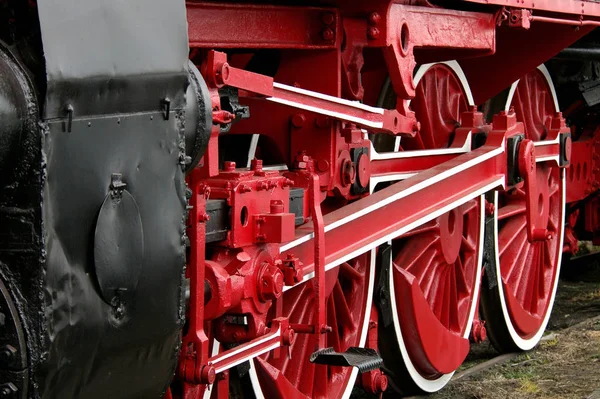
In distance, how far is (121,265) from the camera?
7.72 ft

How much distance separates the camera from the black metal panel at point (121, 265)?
7.18ft

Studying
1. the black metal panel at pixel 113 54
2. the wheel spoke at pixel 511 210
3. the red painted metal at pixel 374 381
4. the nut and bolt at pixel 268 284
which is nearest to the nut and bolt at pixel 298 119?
the nut and bolt at pixel 268 284

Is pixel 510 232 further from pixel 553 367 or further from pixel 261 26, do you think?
pixel 261 26

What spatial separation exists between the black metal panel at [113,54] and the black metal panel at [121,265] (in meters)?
0.05

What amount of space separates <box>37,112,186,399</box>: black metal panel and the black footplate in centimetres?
79

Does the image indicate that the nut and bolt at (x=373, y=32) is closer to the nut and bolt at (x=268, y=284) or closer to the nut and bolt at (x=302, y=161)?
the nut and bolt at (x=302, y=161)

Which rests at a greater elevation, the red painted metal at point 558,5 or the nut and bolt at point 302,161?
the red painted metal at point 558,5

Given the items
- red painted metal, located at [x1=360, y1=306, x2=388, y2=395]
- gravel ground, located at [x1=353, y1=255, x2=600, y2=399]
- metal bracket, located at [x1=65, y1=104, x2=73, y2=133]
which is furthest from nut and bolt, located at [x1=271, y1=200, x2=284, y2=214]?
gravel ground, located at [x1=353, y1=255, x2=600, y2=399]

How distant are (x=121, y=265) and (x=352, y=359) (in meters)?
1.15

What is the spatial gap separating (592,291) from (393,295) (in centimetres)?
348

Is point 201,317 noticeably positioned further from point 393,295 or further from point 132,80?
point 393,295

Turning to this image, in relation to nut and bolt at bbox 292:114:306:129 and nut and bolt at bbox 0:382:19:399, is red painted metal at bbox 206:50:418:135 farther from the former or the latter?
nut and bolt at bbox 0:382:19:399

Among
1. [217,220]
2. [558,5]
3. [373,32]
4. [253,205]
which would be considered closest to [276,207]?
[253,205]

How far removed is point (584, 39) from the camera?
6215 millimetres
